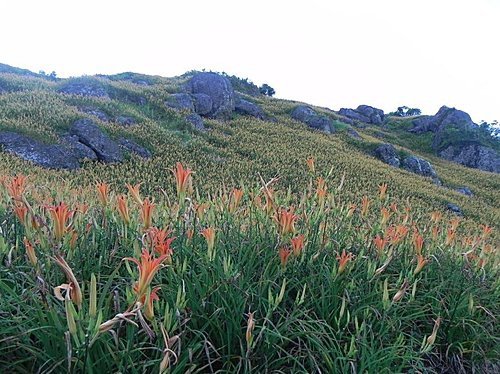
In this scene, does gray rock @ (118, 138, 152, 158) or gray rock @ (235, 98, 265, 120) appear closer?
gray rock @ (118, 138, 152, 158)

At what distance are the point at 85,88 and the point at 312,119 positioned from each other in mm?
15550

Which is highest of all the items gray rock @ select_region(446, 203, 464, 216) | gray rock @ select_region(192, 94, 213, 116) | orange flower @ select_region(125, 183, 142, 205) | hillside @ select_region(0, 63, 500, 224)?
orange flower @ select_region(125, 183, 142, 205)

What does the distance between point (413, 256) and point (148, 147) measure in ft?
43.1

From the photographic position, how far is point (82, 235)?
2.46 m

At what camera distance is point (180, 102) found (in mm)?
24000

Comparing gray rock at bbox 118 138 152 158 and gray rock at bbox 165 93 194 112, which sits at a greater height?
gray rock at bbox 165 93 194 112

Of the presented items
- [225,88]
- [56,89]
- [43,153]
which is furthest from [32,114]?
[225,88]

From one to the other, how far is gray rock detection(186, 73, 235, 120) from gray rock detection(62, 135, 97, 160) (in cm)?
1272

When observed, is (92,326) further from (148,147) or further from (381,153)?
(381,153)

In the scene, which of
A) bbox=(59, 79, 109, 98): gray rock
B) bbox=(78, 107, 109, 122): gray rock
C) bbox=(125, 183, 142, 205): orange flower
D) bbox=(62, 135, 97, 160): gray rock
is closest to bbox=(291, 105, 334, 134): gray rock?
bbox=(59, 79, 109, 98): gray rock

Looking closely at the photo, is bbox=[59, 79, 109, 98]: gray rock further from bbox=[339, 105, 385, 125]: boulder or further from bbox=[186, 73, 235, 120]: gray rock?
bbox=[339, 105, 385, 125]: boulder

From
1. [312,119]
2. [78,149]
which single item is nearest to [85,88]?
[78,149]

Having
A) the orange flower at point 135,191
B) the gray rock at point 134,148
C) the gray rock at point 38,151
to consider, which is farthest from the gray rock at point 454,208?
the orange flower at point 135,191

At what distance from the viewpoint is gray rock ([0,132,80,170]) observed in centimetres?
1173
